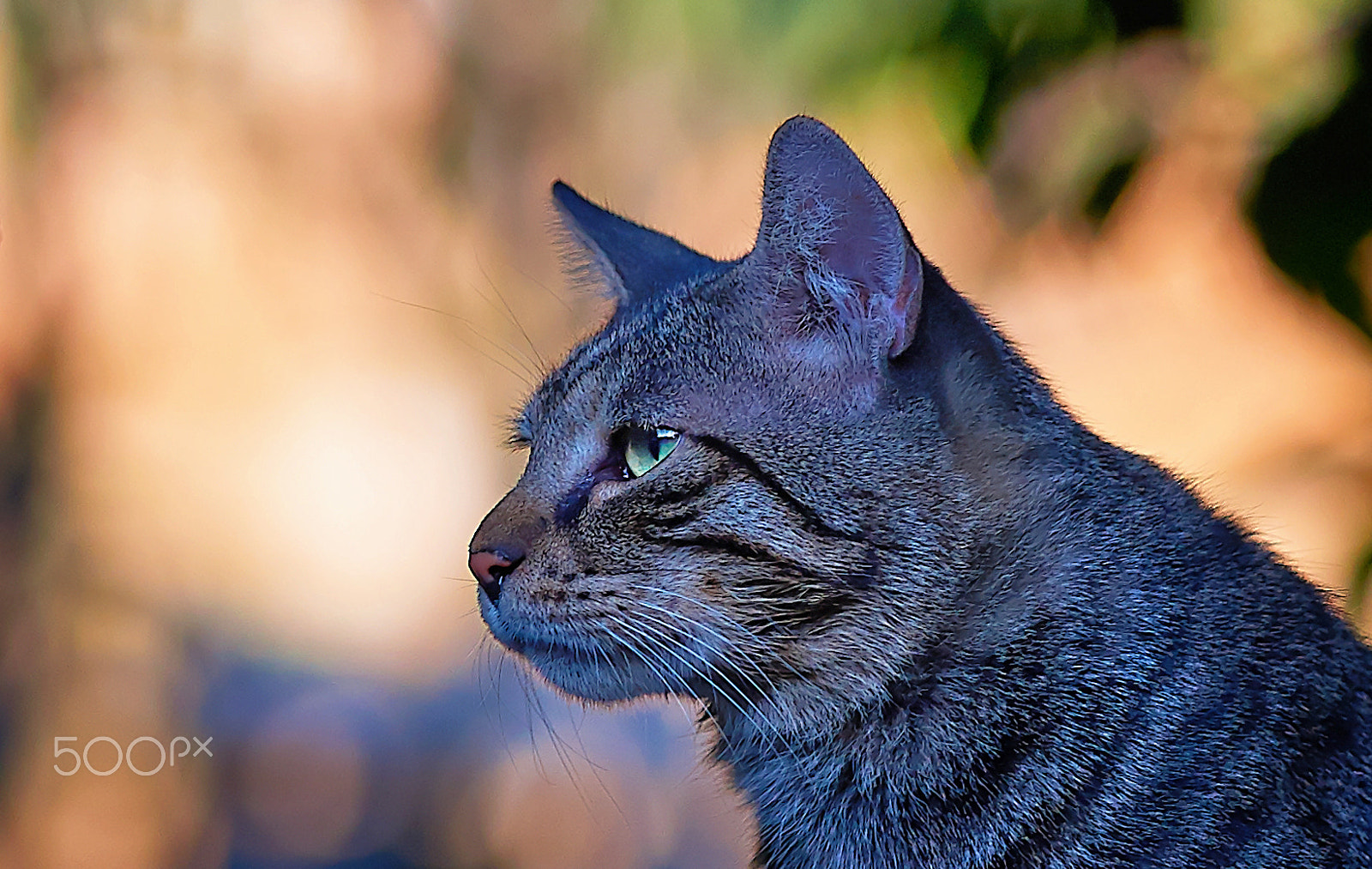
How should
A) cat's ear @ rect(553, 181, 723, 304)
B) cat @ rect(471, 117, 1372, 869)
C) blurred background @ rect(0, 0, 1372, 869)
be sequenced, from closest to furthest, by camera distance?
1. cat @ rect(471, 117, 1372, 869)
2. cat's ear @ rect(553, 181, 723, 304)
3. blurred background @ rect(0, 0, 1372, 869)

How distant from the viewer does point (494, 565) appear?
1244 millimetres

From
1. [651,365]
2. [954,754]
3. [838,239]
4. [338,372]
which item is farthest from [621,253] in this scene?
[338,372]

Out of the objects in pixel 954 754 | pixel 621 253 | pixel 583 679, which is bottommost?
pixel 583 679

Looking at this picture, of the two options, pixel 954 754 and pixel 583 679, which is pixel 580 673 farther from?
Answer: pixel 954 754

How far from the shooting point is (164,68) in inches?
121

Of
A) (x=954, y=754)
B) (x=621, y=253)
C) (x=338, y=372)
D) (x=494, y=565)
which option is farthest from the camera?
(x=338, y=372)

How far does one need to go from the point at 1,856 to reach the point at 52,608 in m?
0.60

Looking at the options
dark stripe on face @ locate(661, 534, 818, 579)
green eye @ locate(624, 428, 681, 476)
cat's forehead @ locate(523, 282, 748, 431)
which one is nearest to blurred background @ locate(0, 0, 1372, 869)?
cat's forehead @ locate(523, 282, 748, 431)

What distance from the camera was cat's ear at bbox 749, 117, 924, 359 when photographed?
1156 millimetres

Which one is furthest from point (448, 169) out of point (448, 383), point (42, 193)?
point (42, 193)

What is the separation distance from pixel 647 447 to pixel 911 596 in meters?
0.31

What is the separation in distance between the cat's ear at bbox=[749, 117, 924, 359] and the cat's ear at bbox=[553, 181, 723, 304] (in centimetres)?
33

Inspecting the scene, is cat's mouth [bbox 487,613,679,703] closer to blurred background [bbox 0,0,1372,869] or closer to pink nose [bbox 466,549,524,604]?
pink nose [bbox 466,549,524,604]

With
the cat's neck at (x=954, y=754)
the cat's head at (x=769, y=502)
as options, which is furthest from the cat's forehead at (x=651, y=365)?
the cat's neck at (x=954, y=754)
